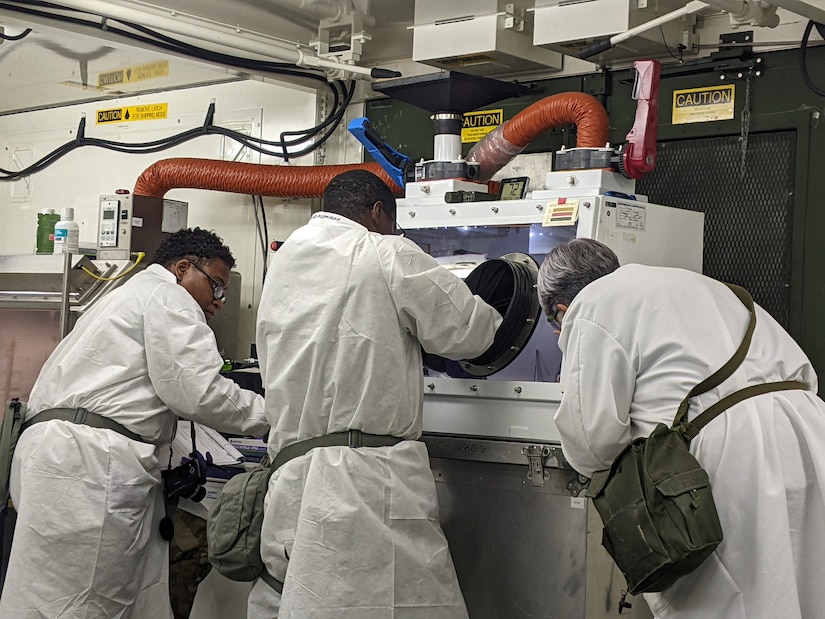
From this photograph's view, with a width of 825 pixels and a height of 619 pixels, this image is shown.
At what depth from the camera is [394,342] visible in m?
2.62

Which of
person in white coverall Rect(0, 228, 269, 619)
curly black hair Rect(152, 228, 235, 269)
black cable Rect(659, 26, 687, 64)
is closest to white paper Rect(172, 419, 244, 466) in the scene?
person in white coverall Rect(0, 228, 269, 619)

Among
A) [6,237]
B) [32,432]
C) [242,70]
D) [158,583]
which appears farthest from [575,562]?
[6,237]

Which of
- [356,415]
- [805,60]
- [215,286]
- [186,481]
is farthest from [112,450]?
[805,60]

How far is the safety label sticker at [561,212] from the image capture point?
2.70 metres

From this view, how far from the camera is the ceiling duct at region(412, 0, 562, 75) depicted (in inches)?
140

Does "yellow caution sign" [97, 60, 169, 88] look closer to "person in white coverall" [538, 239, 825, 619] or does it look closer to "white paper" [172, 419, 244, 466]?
"white paper" [172, 419, 244, 466]

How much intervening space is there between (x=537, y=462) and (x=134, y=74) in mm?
3165

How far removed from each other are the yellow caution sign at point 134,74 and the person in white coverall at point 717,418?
3117mm

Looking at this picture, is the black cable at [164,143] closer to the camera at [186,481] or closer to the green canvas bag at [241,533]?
the camera at [186,481]

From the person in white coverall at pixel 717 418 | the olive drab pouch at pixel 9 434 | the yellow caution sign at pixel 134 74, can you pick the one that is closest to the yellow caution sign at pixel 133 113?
the yellow caution sign at pixel 134 74

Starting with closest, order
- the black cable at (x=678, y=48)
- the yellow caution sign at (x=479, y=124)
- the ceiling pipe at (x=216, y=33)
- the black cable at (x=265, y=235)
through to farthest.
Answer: the black cable at (x=678, y=48), the ceiling pipe at (x=216, y=33), the yellow caution sign at (x=479, y=124), the black cable at (x=265, y=235)

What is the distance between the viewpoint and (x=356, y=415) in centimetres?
257

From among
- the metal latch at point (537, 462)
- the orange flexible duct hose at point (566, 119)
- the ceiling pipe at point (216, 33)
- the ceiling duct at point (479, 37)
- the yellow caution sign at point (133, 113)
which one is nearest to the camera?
the metal latch at point (537, 462)

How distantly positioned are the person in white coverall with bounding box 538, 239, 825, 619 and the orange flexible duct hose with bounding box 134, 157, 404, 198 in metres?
2.09
